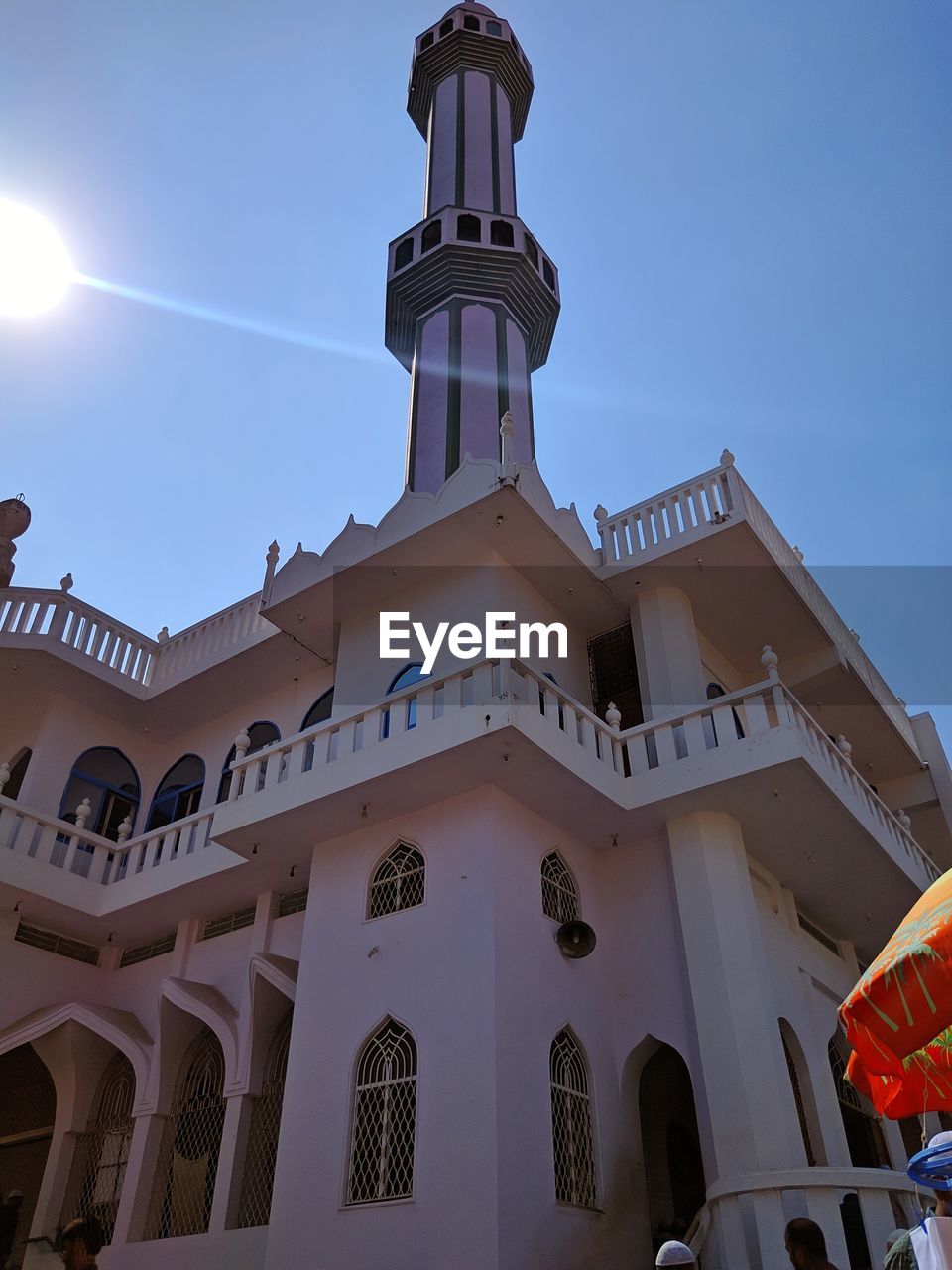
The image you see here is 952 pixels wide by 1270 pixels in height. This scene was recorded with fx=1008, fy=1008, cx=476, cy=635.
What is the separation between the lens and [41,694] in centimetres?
1373

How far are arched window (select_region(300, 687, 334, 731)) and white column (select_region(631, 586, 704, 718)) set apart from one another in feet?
13.1

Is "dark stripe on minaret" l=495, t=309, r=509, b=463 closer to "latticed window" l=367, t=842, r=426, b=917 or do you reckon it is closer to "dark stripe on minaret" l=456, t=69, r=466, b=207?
"dark stripe on minaret" l=456, t=69, r=466, b=207

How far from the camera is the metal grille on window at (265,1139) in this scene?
9.80 metres

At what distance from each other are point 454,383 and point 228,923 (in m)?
8.25

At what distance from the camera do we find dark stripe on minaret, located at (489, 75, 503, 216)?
1809 cm

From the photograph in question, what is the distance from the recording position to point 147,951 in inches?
496

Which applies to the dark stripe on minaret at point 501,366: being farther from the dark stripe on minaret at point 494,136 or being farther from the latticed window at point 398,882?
→ the latticed window at point 398,882

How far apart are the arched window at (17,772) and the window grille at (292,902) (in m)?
4.51

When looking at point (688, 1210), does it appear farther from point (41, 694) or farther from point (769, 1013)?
point (41, 694)

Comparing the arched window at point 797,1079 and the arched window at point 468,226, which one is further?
the arched window at point 468,226

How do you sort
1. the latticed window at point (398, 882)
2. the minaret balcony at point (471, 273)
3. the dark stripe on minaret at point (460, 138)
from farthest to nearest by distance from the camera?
the dark stripe on minaret at point (460, 138)
the minaret balcony at point (471, 273)
the latticed window at point (398, 882)

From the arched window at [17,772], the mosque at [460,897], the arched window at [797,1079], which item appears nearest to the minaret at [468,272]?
the mosque at [460,897]

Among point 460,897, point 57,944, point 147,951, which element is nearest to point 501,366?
Result: point 460,897

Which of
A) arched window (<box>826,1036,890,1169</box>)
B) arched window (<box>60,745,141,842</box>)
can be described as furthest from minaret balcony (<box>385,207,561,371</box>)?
arched window (<box>826,1036,890,1169</box>)
